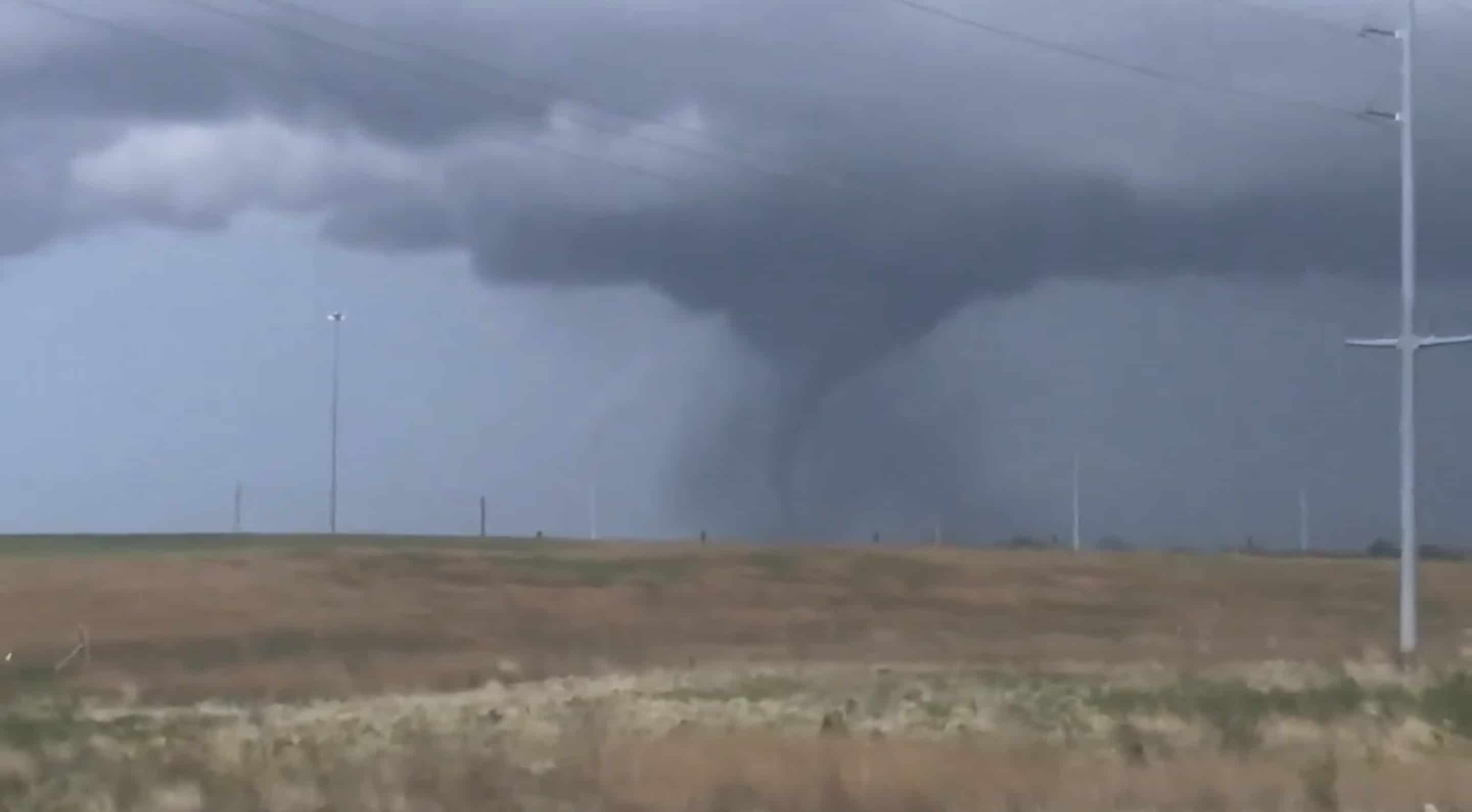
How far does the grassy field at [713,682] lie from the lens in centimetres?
2227

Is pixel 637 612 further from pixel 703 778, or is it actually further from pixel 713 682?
pixel 703 778

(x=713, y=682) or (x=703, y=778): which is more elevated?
(x=703, y=778)

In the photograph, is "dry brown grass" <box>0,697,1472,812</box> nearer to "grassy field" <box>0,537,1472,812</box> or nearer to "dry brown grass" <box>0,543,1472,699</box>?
"grassy field" <box>0,537,1472,812</box>

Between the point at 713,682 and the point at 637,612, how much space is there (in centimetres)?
2148

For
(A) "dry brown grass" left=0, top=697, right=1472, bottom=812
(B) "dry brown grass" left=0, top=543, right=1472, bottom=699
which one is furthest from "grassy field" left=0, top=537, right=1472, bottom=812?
(B) "dry brown grass" left=0, top=543, right=1472, bottom=699

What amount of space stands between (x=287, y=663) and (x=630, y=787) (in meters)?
26.6

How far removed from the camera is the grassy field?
22.3 m

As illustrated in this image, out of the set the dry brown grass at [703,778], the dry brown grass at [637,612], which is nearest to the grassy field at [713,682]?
the dry brown grass at [703,778]

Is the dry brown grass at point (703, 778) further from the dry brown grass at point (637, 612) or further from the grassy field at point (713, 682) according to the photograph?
the dry brown grass at point (637, 612)

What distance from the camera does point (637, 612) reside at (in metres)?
59.2

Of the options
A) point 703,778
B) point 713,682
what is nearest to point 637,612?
point 713,682

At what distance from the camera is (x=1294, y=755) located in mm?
26078

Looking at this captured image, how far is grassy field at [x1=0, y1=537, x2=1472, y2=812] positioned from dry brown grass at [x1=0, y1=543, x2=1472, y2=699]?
0.21 metres

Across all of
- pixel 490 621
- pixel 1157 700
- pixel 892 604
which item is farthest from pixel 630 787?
pixel 892 604
